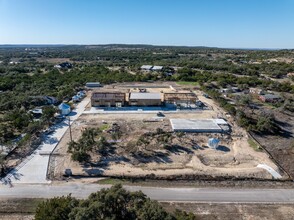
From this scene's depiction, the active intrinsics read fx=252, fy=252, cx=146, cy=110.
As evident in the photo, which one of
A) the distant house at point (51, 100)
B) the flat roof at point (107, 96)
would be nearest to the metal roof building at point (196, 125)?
the flat roof at point (107, 96)

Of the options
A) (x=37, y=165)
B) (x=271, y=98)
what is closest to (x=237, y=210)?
(x=37, y=165)

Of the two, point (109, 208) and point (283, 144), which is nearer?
point (109, 208)

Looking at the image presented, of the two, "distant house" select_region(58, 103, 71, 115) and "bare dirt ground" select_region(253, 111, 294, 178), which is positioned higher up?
"distant house" select_region(58, 103, 71, 115)

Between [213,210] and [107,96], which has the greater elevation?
[107,96]

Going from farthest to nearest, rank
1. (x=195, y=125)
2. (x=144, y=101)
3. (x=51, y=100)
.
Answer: (x=51, y=100) → (x=144, y=101) → (x=195, y=125)

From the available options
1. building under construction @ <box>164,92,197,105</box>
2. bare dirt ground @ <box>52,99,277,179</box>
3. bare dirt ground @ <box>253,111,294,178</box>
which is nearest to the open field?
bare dirt ground @ <box>52,99,277,179</box>

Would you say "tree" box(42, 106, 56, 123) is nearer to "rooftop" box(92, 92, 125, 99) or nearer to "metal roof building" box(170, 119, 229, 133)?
"rooftop" box(92, 92, 125, 99)

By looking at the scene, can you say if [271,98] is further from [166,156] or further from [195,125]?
[166,156]

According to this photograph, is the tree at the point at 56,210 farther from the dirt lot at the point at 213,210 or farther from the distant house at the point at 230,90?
the distant house at the point at 230,90
